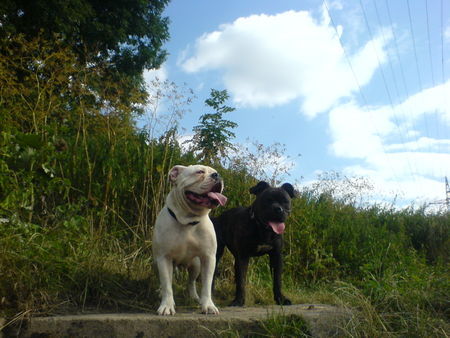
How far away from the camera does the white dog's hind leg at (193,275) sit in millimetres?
3796

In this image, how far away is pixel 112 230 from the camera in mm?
5113

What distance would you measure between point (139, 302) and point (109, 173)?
5.43ft

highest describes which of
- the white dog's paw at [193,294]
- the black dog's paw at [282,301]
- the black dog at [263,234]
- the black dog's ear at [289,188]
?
the black dog's ear at [289,188]

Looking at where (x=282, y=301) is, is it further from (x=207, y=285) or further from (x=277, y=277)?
(x=207, y=285)

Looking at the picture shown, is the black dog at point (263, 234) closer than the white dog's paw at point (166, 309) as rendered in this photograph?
No

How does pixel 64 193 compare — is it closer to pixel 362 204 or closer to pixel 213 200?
pixel 213 200

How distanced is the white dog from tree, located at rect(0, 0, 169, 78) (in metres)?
8.13

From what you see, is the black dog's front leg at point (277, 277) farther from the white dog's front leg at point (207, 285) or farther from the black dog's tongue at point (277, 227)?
the white dog's front leg at point (207, 285)

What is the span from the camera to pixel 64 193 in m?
5.18

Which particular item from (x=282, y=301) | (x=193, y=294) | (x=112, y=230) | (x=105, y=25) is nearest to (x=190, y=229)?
(x=193, y=294)

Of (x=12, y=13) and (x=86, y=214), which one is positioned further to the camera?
(x=12, y=13)

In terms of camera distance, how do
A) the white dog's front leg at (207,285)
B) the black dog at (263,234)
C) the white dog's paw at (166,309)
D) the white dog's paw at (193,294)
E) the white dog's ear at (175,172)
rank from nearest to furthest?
the white dog's paw at (166,309) → the white dog's front leg at (207,285) → the white dog's ear at (175,172) → the white dog's paw at (193,294) → the black dog at (263,234)

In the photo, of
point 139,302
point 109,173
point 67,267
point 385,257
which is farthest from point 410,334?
point 385,257

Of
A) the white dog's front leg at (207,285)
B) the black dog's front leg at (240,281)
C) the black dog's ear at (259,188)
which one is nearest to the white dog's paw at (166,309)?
the white dog's front leg at (207,285)
